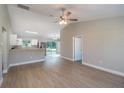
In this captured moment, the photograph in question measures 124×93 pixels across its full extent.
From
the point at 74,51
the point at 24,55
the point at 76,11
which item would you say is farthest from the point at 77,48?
the point at 76,11

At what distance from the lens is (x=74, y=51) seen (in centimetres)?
845

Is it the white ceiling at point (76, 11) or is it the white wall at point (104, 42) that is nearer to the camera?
the white ceiling at point (76, 11)

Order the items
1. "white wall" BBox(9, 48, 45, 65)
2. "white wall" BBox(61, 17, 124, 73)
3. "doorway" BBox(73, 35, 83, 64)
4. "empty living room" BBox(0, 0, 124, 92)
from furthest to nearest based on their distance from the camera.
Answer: "doorway" BBox(73, 35, 83, 64) < "white wall" BBox(9, 48, 45, 65) < "white wall" BBox(61, 17, 124, 73) < "empty living room" BBox(0, 0, 124, 92)

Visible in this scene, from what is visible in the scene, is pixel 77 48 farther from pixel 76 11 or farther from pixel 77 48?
pixel 76 11

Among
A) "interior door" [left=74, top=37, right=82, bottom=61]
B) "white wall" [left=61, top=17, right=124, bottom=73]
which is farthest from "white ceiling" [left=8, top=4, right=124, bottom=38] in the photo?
"interior door" [left=74, top=37, right=82, bottom=61]

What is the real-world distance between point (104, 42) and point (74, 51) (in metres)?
3.00

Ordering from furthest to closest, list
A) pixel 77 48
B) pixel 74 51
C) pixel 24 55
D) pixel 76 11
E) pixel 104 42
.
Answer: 1. pixel 77 48
2. pixel 74 51
3. pixel 24 55
4. pixel 104 42
5. pixel 76 11

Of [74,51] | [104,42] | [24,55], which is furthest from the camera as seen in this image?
[74,51]

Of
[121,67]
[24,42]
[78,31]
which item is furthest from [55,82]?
[24,42]

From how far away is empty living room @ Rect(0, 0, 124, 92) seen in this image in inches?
162

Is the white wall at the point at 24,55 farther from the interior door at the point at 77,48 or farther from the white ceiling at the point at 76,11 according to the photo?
the interior door at the point at 77,48

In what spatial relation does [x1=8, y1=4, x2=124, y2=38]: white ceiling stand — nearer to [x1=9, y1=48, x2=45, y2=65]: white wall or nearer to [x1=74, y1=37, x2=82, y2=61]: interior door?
[x1=9, y1=48, x2=45, y2=65]: white wall

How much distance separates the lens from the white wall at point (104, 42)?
5055 millimetres

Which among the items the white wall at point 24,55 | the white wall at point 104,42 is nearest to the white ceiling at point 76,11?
the white wall at point 104,42
